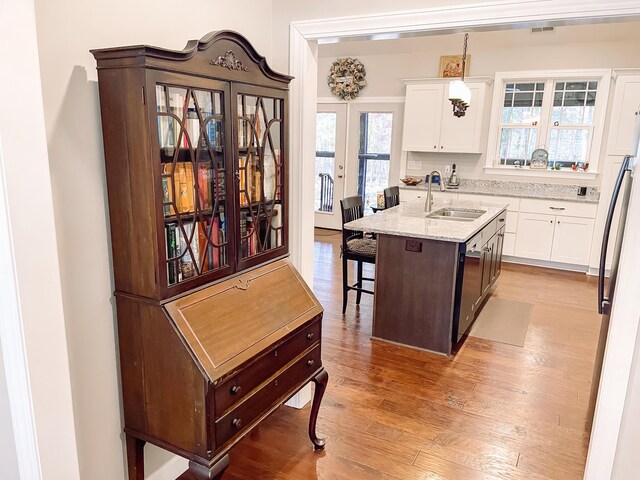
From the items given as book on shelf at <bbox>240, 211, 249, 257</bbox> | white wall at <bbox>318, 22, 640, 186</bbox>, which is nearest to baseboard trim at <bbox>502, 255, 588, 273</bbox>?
white wall at <bbox>318, 22, 640, 186</bbox>

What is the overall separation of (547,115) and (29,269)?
6.09 meters

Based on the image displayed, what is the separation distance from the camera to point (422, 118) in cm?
643

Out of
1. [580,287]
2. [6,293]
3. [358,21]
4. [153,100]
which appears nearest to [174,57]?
[153,100]

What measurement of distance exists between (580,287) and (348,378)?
3281 millimetres

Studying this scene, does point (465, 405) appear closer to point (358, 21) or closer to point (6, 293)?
point (358, 21)

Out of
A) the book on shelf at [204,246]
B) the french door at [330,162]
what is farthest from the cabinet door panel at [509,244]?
the book on shelf at [204,246]

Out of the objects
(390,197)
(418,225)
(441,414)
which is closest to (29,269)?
(441,414)

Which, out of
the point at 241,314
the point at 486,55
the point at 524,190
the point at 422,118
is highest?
the point at 486,55

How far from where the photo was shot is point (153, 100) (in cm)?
146

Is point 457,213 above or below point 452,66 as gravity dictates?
below

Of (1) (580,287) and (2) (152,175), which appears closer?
(2) (152,175)

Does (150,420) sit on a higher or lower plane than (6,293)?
lower

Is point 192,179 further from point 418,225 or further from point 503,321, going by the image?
point 503,321

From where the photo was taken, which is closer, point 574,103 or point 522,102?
point 574,103
